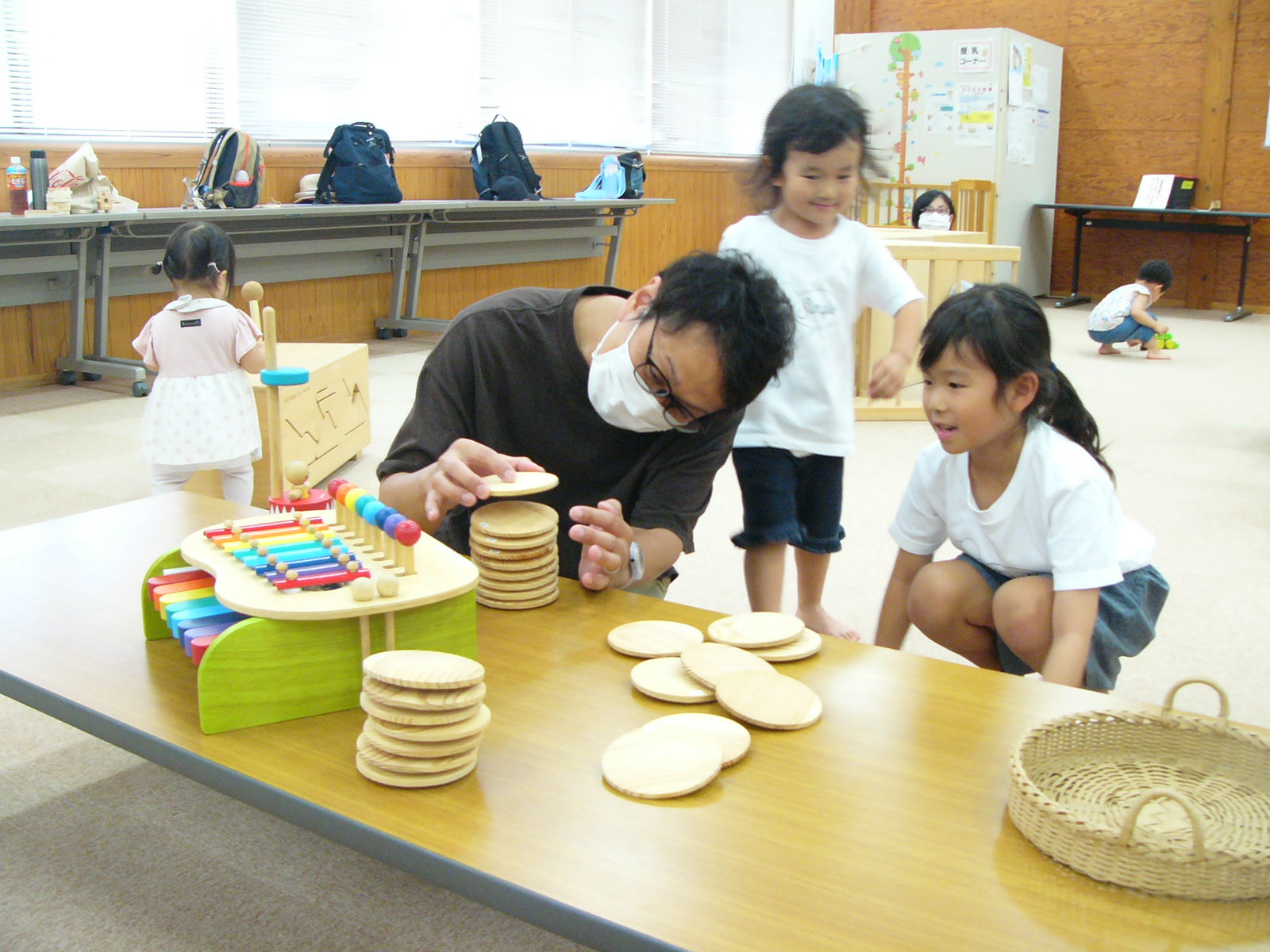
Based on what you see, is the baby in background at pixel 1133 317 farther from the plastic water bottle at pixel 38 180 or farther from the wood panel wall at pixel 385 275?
the plastic water bottle at pixel 38 180

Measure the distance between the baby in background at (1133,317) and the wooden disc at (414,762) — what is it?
590 centimetres

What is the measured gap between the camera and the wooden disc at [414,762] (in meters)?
1.04

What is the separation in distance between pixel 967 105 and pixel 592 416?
706 centimetres

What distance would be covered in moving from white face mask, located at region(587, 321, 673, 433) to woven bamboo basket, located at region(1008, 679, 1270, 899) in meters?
0.66

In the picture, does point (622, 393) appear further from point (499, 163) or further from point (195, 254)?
point (499, 163)

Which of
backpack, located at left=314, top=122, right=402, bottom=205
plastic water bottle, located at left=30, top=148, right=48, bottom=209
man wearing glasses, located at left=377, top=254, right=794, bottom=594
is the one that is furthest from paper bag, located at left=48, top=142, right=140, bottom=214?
man wearing glasses, located at left=377, top=254, right=794, bottom=594

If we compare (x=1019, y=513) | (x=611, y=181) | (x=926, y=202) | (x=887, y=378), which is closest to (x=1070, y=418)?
(x=1019, y=513)

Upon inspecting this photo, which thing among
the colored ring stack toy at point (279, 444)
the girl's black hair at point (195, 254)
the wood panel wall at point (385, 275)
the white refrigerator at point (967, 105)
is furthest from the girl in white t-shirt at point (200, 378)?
the white refrigerator at point (967, 105)

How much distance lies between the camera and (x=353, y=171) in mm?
5449

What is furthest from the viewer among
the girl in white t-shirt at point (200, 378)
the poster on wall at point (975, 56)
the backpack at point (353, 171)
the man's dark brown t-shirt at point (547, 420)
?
the poster on wall at point (975, 56)

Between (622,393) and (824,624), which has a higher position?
(622,393)

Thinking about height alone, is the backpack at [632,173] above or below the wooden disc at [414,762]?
above

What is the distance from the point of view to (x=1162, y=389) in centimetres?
532

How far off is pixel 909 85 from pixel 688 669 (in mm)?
7714
